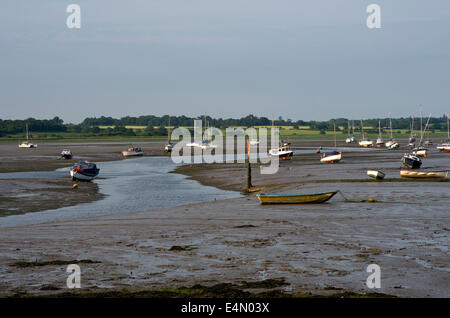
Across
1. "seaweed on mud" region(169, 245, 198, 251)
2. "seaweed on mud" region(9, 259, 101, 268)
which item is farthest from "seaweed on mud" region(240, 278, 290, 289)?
"seaweed on mud" region(9, 259, 101, 268)

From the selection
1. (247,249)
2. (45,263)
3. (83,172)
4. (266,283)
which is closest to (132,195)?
(83,172)

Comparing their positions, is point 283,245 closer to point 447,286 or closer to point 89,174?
point 447,286

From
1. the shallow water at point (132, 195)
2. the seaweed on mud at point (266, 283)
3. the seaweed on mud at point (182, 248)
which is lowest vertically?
the shallow water at point (132, 195)

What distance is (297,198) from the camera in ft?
113

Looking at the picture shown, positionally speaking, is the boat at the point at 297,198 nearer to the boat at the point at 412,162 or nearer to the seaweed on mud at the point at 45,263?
the seaweed on mud at the point at 45,263

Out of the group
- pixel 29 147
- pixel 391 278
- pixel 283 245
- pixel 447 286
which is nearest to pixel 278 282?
pixel 391 278

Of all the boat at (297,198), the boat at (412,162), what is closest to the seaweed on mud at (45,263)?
the boat at (297,198)

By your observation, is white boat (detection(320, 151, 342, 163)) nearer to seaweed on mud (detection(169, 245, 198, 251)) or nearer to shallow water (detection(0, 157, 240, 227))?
shallow water (detection(0, 157, 240, 227))

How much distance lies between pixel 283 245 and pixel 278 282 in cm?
603

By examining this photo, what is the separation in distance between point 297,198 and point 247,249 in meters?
14.1

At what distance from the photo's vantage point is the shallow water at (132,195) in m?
34.0

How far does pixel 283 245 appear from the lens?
2167 centimetres

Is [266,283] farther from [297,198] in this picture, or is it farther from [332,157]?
[332,157]

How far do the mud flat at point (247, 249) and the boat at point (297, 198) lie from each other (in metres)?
0.69
